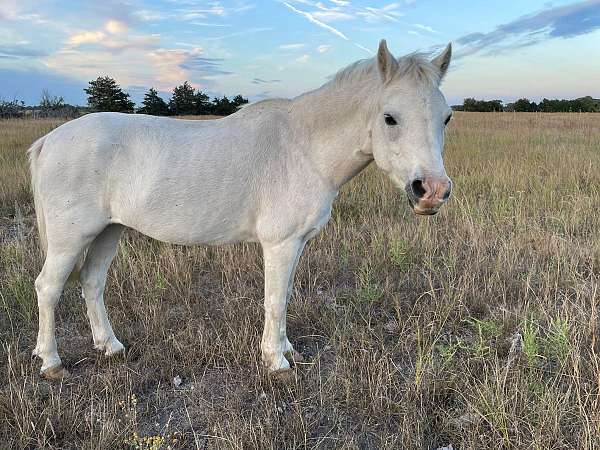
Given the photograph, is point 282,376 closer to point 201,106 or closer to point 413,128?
point 413,128

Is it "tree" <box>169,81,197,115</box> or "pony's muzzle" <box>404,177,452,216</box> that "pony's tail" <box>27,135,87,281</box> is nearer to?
"pony's muzzle" <box>404,177,452,216</box>

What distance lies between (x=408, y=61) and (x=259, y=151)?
106cm

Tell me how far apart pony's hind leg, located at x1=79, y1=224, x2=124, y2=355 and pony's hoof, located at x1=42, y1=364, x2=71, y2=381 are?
0.31 meters

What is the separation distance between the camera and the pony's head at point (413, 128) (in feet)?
7.08

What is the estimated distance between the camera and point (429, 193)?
213cm

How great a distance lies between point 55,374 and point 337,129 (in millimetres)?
2494

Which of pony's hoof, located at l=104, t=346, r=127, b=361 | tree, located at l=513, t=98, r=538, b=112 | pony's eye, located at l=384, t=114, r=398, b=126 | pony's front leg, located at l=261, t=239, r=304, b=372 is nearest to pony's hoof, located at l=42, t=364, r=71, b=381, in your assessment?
pony's hoof, located at l=104, t=346, r=127, b=361

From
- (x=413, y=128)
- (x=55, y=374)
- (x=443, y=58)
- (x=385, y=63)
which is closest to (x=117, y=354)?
(x=55, y=374)

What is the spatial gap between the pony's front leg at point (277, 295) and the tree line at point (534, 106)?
130ft

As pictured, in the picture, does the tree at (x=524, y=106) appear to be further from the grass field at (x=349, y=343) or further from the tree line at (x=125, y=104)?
the grass field at (x=349, y=343)

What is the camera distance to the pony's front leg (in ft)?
9.02

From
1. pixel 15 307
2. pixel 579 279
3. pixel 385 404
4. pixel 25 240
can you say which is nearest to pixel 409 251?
pixel 579 279

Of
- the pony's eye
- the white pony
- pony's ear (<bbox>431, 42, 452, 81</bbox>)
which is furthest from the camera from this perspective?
the white pony

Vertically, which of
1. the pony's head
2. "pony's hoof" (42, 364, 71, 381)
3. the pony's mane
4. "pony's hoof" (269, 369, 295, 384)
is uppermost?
the pony's mane
